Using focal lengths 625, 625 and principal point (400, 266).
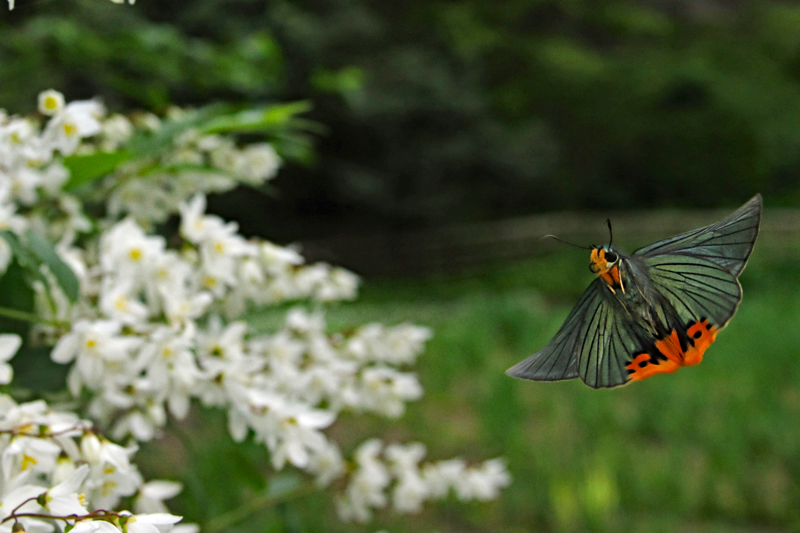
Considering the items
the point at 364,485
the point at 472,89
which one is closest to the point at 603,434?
the point at 364,485

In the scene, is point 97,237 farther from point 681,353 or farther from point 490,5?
point 490,5

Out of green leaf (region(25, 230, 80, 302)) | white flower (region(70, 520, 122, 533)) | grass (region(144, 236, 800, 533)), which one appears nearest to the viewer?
white flower (region(70, 520, 122, 533))

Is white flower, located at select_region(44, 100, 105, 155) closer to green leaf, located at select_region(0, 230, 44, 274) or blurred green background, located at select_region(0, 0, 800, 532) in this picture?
green leaf, located at select_region(0, 230, 44, 274)

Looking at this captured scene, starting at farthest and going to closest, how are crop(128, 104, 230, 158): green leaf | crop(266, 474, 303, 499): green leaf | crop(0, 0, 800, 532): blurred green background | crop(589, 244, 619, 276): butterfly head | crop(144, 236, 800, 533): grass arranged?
1. crop(144, 236, 800, 533): grass
2. crop(0, 0, 800, 532): blurred green background
3. crop(266, 474, 303, 499): green leaf
4. crop(128, 104, 230, 158): green leaf
5. crop(589, 244, 619, 276): butterfly head

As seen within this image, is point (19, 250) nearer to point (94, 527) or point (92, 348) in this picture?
point (92, 348)

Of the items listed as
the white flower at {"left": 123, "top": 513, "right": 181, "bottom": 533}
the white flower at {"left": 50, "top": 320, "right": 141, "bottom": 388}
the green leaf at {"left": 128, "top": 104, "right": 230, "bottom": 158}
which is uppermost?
the green leaf at {"left": 128, "top": 104, "right": 230, "bottom": 158}

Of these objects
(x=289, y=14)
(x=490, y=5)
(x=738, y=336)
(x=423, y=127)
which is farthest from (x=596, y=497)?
(x=490, y=5)

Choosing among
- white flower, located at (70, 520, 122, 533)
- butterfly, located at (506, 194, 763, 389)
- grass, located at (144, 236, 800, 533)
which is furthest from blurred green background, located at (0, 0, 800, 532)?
butterfly, located at (506, 194, 763, 389)
